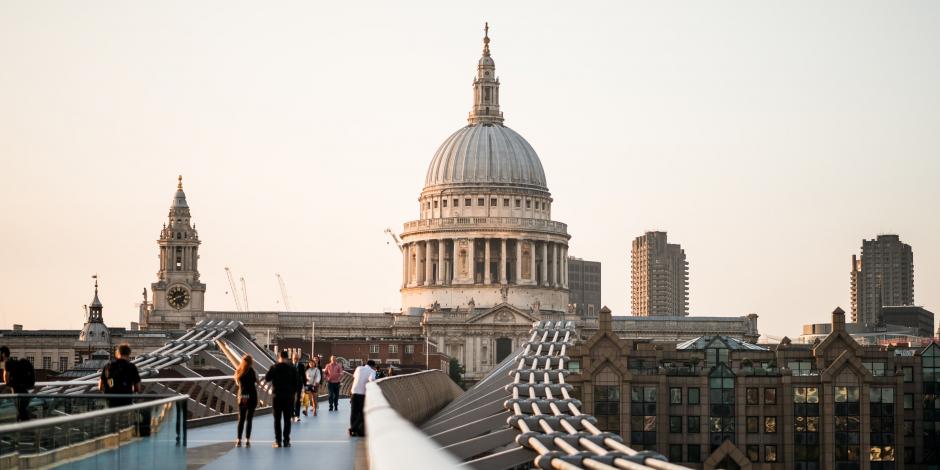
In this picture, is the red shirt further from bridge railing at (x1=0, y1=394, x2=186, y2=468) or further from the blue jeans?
bridge railing at (x1=0, y1=394, x2=186, y2=468)

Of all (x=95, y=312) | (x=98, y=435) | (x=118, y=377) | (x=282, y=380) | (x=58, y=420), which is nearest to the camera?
(x=58, y=420)

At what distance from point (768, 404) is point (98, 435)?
101 m

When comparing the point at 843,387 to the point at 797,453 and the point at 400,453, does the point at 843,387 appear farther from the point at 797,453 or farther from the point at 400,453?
the point at 400,453

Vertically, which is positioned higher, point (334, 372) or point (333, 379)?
point (334, 372)

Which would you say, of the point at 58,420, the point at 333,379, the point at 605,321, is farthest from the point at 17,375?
the point at 605,321

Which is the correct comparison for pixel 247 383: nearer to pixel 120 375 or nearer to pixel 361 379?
pixel 361 379

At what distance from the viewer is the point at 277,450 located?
29750mm

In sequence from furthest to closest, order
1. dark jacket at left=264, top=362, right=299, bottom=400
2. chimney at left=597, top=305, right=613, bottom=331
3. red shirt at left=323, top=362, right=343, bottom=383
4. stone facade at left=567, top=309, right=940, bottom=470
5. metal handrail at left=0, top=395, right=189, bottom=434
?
chimney at left=597, top=305, right=613, bottom=331 → stone facade at left=567, top=309, right=940, bottom=470 → red shirt at left=323, top=362, right=343, bottom=383 → dark jacket at left=264, top=362, right=299, bottom=400 → metal handrail at left=0, top=395, right=189, bottom=434

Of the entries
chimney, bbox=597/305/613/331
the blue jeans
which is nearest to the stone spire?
chimney, bbox=597/305/613/331

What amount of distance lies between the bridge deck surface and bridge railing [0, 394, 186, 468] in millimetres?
3666

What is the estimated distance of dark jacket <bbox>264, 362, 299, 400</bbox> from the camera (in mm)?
30250

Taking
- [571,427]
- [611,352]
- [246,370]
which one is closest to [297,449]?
[246,370]

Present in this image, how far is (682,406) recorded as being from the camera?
113438 mm

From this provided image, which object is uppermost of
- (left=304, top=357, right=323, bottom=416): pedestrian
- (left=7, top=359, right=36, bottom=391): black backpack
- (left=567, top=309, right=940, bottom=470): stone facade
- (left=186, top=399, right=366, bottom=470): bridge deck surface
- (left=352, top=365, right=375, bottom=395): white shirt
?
(left=7, top=359, right=36, bottom=391): black backpack
